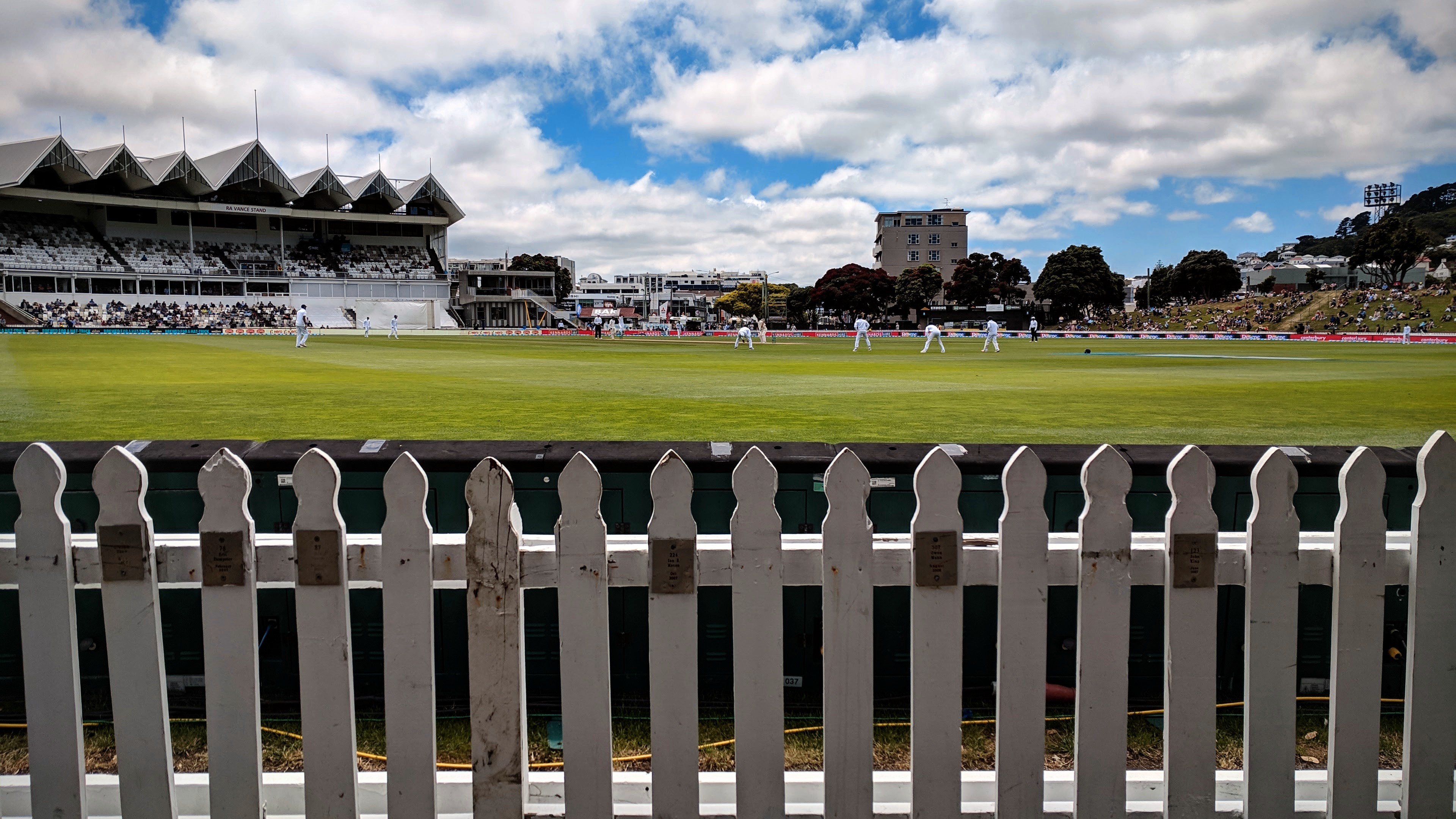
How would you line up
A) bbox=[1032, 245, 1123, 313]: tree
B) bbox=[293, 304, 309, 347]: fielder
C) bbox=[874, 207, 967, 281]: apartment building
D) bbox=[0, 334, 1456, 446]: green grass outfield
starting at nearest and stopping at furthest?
bbox=[0, 334, 1456, 446]: green grass outfield → bbox=[293, 304, 309, 347]: fielder → bbox=[1032, 245, 1123, 313]: tree → bbox=[874, 207, 967, 281]: apartment building

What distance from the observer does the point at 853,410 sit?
9406 mm

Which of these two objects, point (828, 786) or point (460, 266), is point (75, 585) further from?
point (460, 266)

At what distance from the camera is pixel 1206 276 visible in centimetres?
9875

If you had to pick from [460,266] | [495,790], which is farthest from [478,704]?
[460,266]

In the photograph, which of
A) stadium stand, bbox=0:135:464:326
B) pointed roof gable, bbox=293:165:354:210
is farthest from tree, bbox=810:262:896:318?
pointed roof gable, bbox=293:165:354:210

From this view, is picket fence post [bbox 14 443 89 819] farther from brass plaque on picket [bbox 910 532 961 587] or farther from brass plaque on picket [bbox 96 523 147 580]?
brass plaque on picket [bbox 910 532 961 587]

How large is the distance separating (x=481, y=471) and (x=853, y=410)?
7479mm

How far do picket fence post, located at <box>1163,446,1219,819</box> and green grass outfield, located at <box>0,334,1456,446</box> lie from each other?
3.57 m

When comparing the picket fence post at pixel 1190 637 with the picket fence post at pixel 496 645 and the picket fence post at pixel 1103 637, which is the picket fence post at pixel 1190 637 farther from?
the picket fence post at pixel 496 645

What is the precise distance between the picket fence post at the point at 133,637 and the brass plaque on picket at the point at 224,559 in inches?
5.2

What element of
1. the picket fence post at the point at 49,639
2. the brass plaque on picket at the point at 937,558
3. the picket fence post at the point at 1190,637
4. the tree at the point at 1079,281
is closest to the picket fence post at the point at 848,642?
the brass plaque on picket at the point at 937,558

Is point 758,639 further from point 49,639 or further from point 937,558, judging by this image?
point 49,639

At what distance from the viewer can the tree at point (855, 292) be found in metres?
101

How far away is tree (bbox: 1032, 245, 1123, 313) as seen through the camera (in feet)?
288
